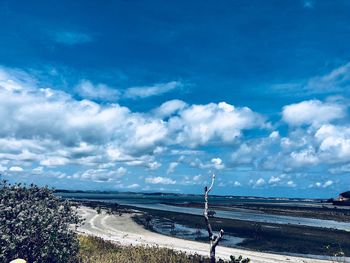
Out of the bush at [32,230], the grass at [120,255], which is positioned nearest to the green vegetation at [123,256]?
the grass at [120,255]

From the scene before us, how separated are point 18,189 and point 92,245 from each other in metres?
7.07

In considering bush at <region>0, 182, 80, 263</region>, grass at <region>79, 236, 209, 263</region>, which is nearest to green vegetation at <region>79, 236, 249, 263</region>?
grass at <region>79, 236, 209, 263</region>

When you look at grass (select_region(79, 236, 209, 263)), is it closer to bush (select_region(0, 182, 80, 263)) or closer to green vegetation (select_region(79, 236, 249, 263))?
green vegetation (select_region(79, 236, 249, 263))

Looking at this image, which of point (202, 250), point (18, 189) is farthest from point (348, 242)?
point (18, 189)

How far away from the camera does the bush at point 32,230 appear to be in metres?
16.3

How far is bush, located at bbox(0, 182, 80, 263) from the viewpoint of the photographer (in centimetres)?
1627

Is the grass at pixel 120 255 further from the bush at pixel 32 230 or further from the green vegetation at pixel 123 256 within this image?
the bush at pixel 32 230

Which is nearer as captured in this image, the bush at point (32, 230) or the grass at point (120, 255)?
the bush at point (32, 230)

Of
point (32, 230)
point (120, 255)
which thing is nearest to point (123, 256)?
point (120, 255)

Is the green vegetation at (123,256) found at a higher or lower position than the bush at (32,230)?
lower

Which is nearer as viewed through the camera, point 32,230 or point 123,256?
point 32,230

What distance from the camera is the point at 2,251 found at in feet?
51.8

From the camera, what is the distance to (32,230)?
16.7 meters

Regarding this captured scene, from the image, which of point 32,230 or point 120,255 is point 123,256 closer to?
point 120,255
